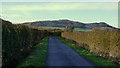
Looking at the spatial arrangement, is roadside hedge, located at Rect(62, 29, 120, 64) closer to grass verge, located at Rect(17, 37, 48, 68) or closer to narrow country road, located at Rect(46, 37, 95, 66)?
A: narrow country road, located at Rect(46, 37, 95, 66)

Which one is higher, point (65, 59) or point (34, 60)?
point (34, 60)

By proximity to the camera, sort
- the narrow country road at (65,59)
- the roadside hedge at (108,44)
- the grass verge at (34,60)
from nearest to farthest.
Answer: the grass verge at (34,60)
the narrow country road at (65,59)
the roadside hedge at (108,44)

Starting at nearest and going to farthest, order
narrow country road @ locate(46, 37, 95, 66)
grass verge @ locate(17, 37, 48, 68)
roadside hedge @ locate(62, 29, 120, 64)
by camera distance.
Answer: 1. grass verge @ locate(17, 37, 48, 68)
2. narrow country road @ locate(46, 37, 95, 66)
3. roadside hedge @ locate(62, 29, 120, 64)

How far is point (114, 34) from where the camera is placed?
76.7ft

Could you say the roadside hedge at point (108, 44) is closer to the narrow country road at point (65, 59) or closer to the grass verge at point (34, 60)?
the narrow country road at point (65, 59)

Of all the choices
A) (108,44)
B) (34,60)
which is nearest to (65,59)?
(34,60)

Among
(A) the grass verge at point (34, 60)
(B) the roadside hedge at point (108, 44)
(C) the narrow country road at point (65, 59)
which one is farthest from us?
(B) the roadside hedge at point (108, 44)

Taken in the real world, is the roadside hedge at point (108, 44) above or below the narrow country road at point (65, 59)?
above

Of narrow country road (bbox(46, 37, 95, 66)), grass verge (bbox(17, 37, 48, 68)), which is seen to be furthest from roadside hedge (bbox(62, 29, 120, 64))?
grass verge (bbox(17, 37, 48, 68))

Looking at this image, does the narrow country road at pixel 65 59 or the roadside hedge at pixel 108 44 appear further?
the roadside hedge at pixel 108 44

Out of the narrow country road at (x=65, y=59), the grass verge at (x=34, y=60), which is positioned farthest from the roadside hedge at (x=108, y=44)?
the grass verge at (x=34, y=60)

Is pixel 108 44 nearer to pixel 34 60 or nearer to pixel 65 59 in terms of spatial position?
pixel 65 59

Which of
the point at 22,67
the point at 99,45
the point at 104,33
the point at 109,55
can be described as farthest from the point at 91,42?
the point at 22,67

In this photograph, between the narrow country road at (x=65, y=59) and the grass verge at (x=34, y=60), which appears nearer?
the grass verge at (x=34, y=60)
